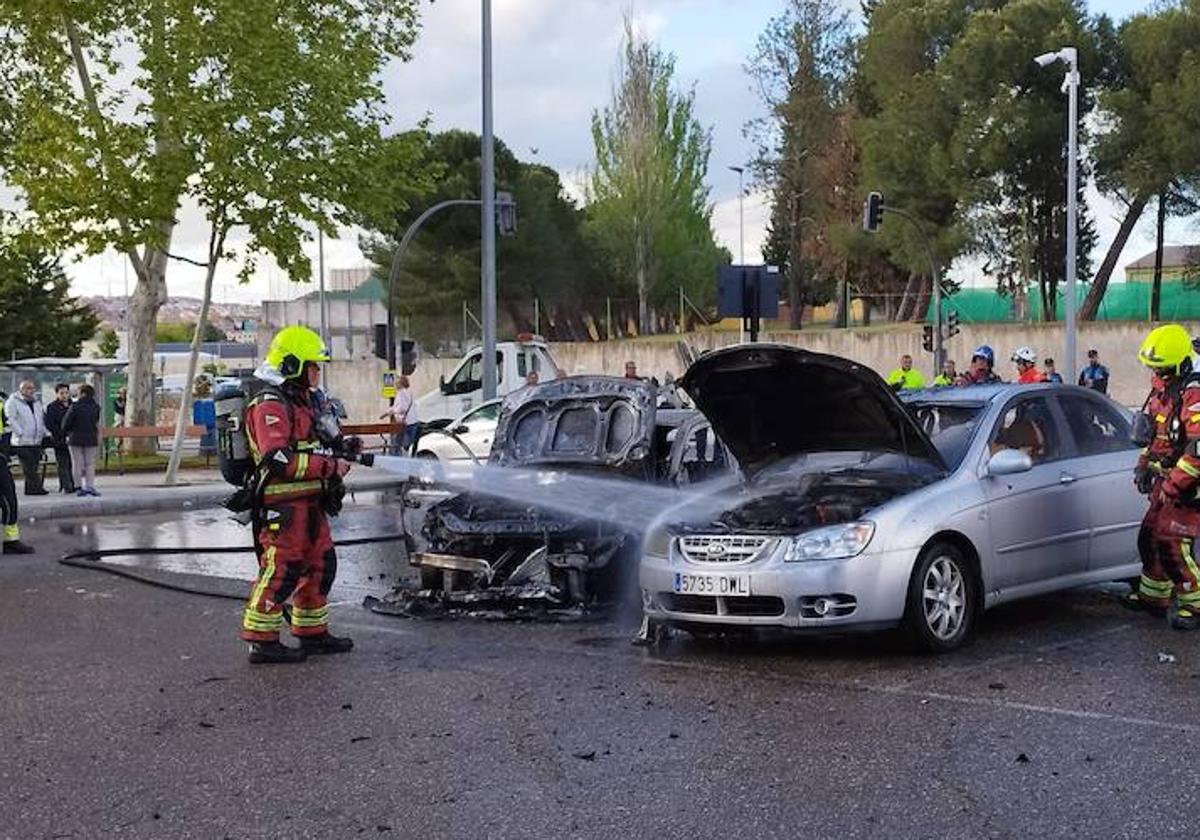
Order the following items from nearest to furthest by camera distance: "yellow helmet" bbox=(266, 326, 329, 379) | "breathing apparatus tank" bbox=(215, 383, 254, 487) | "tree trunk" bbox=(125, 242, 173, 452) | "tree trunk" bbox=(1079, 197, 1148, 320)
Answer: "yellow helmet" bbox=(266, 326, 329, 379)
"breathing apparatus tank" bbox=(215, 383, 254, 487)
"tree trunk" bbox=(125, 242, 173, 452)
"tree trunk" bbox=(1079, 197, 1148, 320)

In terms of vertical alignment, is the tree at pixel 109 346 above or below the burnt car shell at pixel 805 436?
above

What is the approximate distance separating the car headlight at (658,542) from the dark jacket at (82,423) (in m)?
13.1

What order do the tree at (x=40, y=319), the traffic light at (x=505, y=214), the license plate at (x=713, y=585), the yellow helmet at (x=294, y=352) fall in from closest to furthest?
1. the license plate at (x=713, y=585)
2. the yellow helmet at (x=294, y=352)
3. the traffic light at (x=505, y=214)
4. the tree at (x=40, y=319)

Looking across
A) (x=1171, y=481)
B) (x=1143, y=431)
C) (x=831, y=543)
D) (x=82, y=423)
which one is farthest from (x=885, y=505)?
(x=82, y=423)

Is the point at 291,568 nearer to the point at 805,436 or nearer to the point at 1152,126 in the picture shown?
the point at 805,436

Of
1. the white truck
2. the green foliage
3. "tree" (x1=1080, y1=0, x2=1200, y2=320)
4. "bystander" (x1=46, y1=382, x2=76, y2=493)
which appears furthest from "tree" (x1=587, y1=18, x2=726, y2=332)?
the green foliage

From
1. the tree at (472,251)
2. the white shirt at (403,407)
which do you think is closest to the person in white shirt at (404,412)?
the white shirt at (403,407)

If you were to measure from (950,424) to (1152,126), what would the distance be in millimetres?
36675

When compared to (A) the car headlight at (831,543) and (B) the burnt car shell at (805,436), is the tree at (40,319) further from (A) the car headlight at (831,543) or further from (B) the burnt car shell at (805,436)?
(A) the car headlight at (831,543)

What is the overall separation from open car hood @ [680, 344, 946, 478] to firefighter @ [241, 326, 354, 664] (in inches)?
86.1

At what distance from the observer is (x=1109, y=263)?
43.1 metres

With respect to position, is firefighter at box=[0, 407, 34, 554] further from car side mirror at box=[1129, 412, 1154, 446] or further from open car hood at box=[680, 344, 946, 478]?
car side mirror at box=[1129, 412, 1154, 446]

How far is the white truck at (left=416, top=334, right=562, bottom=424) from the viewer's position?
2725cm

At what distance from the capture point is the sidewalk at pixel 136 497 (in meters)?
18.0
